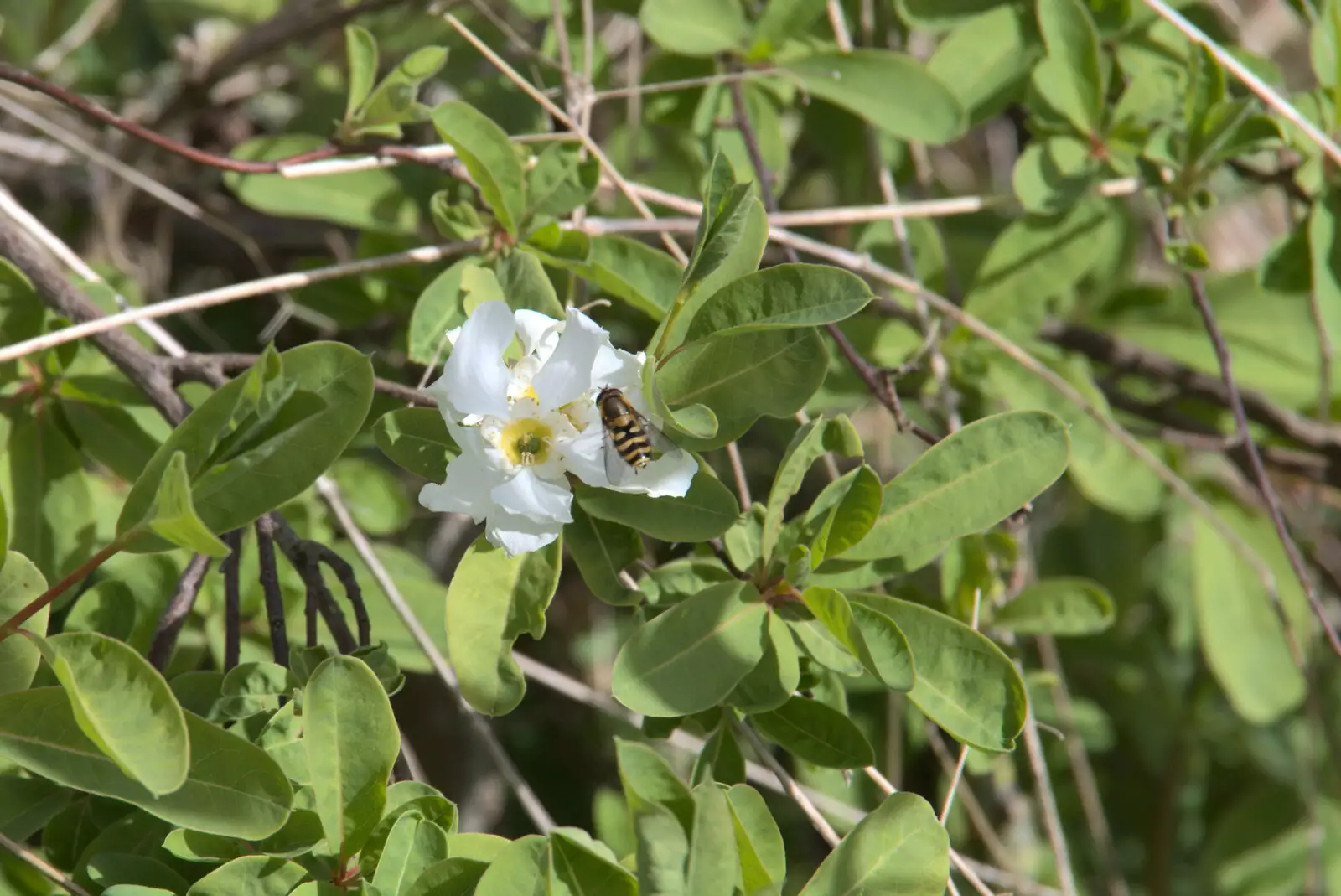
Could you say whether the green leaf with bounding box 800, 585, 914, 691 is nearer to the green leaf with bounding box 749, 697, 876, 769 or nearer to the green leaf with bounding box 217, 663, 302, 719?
the green leaf with bounding box 749, 697, 876, 769

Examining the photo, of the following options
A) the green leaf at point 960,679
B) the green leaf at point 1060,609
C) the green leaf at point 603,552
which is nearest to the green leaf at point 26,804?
the green leaf at point 603,552

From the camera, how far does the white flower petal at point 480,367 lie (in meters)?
0.81

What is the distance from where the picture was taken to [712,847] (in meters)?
0.77

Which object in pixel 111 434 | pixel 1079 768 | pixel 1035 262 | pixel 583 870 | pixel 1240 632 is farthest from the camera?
pixel 1240 632

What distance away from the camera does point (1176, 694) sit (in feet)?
7.82

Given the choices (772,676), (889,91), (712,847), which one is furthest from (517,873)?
(889,91)

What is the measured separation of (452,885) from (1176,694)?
1928 mm

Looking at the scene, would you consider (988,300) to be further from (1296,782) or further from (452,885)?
(1296,782)

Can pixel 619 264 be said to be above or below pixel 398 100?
below

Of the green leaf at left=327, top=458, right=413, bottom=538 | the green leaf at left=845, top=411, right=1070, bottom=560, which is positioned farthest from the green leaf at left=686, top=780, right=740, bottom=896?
the green leaf at left=327, top=458, right=413, bottom=538

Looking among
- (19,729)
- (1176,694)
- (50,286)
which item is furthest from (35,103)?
(1176,694)

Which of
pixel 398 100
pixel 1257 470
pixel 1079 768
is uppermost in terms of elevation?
pixel 398 100

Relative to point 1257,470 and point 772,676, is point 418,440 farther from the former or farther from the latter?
point 1257,470

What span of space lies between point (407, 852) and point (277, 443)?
1.03ft
